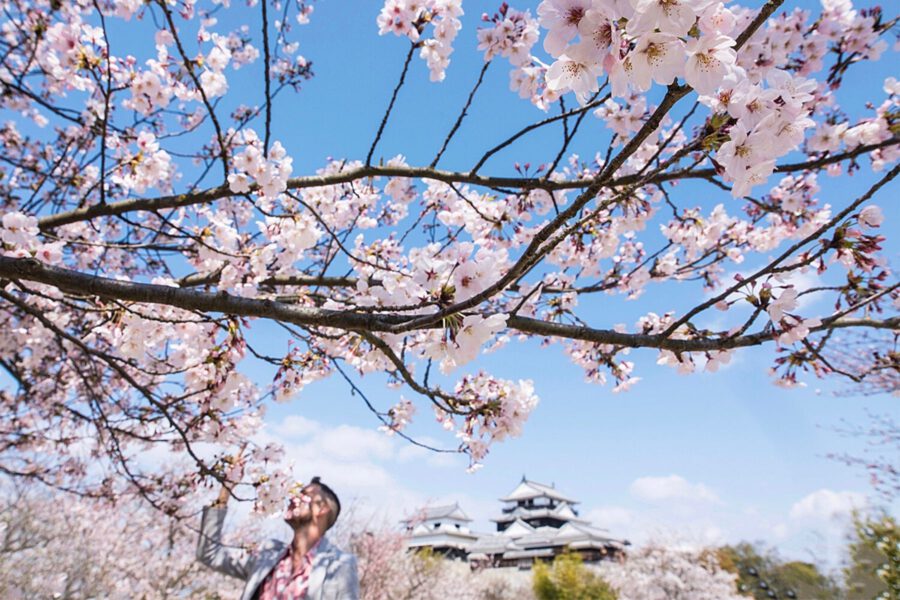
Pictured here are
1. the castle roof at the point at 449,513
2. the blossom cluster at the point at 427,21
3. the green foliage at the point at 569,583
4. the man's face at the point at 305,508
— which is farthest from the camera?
the castle roof at the point at 449,513

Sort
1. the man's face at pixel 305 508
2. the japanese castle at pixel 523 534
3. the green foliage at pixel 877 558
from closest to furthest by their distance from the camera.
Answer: the man's face at pixel 305 508 < the green foliage at pixel 877 558 < the japanese castle at pixel 523 534

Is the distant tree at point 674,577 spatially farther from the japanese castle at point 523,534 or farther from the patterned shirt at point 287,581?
the patterned shirt at point 287,581

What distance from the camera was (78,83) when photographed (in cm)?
339

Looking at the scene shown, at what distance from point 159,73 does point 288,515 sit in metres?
2.98

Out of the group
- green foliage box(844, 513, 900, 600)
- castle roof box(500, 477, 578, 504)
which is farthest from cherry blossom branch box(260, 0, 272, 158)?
castle roof box(500, 477, 578, 504)

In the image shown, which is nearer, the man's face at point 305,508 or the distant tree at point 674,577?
the man's face at point 305,508

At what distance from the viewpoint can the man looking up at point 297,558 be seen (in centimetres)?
292

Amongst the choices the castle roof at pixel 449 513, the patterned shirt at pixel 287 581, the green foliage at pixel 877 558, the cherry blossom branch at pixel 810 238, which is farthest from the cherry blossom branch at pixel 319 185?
the castle roof at pixel 449 513

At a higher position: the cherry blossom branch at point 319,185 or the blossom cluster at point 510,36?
the blossom cluster at point 510,36

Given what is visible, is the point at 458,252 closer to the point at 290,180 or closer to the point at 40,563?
the point at 290,180

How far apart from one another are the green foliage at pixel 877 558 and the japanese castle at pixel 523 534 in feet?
61.6

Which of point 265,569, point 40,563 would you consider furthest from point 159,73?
point 40,563

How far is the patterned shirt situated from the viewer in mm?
2916

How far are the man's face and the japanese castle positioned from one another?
2270 cm
